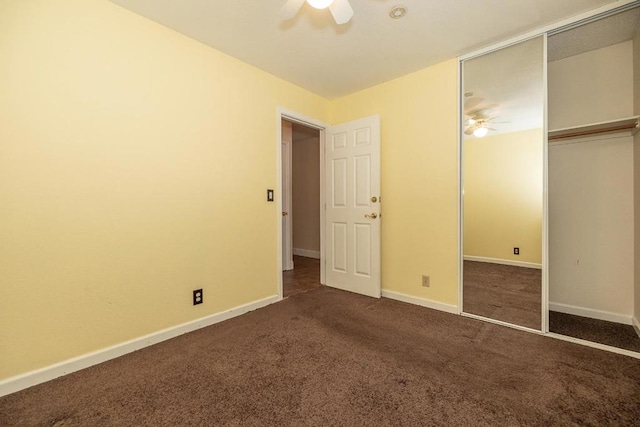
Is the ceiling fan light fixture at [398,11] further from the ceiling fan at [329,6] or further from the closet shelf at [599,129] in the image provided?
the closet shelf at [599,129]

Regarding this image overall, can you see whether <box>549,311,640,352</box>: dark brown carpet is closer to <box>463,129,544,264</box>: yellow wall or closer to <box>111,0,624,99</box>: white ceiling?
<box>463,129,544,264</box>: yellow wall

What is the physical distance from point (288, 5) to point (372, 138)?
5.67ft

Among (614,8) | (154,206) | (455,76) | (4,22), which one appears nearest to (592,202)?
(614,8)

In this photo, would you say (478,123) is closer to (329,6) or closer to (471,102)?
(471,102)

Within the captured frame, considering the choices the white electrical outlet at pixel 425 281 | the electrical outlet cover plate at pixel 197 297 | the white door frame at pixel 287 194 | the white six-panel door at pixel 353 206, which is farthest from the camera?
the white door frame at pixel 287 194

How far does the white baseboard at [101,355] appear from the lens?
1.59 metres

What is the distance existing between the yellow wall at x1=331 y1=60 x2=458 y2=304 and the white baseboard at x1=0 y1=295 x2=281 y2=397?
6.15ft

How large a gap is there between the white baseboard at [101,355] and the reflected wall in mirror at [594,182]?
2.98 metres

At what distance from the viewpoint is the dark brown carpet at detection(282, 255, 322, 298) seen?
11.4ft

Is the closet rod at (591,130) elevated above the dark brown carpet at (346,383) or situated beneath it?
elevated above

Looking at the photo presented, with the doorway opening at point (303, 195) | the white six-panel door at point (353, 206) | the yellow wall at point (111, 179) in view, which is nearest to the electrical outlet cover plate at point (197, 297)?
the yellow wall at point (111, 179)

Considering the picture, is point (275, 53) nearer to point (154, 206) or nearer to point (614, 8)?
point (154, 206)

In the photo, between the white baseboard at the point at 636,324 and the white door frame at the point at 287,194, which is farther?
the white door frame at the point at 287,194

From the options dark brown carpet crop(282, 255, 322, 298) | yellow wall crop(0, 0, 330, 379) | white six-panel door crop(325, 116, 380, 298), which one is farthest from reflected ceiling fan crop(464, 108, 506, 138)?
dark brown carpet crop(282, 255, 322, 298)
